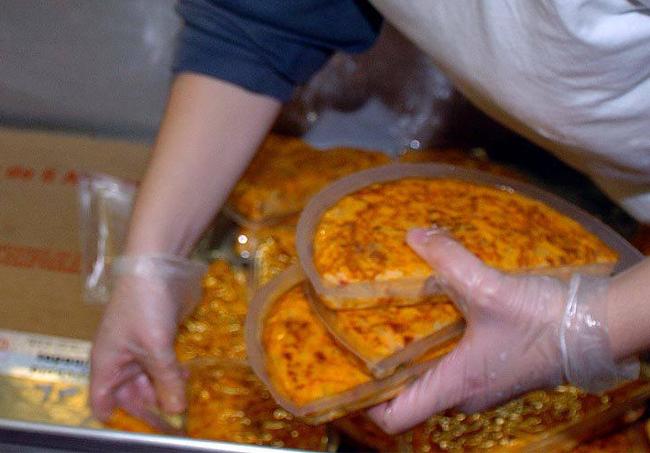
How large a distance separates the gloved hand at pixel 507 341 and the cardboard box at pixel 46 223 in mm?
631

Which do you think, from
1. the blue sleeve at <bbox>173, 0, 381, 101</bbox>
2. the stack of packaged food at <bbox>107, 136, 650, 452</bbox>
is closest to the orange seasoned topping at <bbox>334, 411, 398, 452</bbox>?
the stack of packaged food at <bbox>107, 136, 650, 452</bbox>

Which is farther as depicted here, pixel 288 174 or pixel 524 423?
pixel 288 174

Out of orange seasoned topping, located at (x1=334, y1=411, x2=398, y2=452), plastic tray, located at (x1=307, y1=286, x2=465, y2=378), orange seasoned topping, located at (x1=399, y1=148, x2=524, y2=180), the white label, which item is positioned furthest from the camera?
orange seasoned topping, located at (x1=399, y1=148, x2=524, y2=180)

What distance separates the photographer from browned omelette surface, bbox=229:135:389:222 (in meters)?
1.44

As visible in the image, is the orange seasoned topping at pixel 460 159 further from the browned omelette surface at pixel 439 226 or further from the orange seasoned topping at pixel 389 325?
the orange seasoned topping at pixel 389 325

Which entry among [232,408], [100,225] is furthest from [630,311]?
[100,225]

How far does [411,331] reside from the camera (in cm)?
92

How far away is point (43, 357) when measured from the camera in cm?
121

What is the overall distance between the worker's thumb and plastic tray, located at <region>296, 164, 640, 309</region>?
4cm

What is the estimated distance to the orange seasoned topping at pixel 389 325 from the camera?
2.97 feet

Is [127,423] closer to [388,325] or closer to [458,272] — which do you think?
[388,325]

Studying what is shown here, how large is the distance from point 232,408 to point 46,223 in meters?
0.59

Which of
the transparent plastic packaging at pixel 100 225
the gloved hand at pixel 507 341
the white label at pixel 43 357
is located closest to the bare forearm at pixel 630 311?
the gloved hand at pixel 507 341

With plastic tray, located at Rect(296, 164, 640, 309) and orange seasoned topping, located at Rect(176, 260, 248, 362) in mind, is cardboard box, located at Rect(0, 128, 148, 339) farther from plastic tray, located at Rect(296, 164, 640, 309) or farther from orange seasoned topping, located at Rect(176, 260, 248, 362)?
plastic tray, located at Rect(296, 164, 640, 309)
